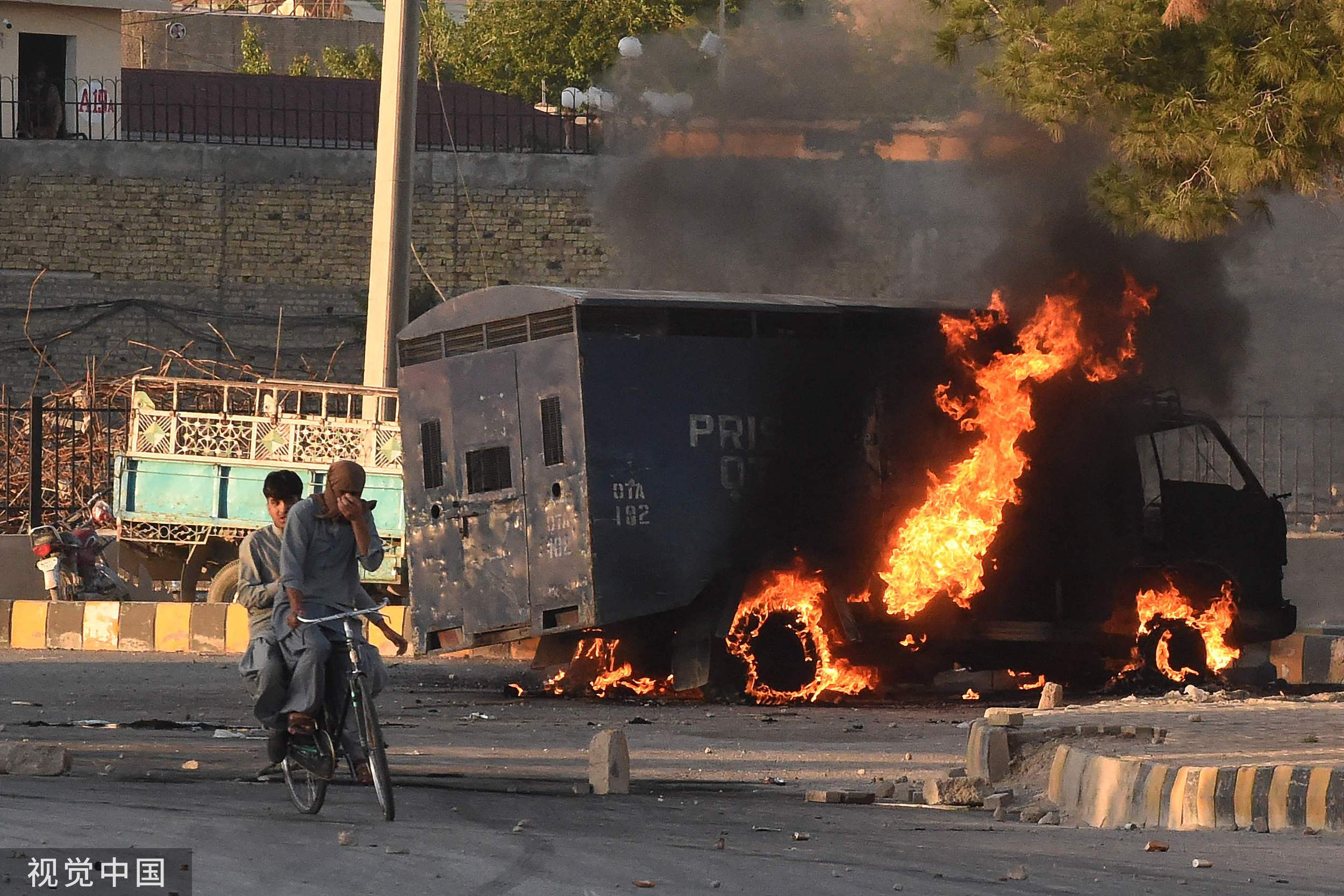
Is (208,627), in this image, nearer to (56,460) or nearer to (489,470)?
(56,460)

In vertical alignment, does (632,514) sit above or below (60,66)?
below

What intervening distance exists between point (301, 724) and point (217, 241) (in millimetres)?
31673

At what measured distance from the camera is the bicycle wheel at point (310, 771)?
8.49 metres

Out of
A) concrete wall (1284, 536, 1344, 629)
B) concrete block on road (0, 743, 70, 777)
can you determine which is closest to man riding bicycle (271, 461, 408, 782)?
concrete block on road (0, 743, 70, 777)

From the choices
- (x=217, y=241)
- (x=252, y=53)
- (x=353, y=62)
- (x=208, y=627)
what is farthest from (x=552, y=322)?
(x=252, y=53)

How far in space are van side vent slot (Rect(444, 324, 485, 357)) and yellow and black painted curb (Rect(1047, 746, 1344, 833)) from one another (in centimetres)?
666

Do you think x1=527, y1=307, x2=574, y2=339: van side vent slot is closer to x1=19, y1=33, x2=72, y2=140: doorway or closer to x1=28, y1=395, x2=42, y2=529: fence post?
x1=28, y1=395, x2=42, y2=529: fence post

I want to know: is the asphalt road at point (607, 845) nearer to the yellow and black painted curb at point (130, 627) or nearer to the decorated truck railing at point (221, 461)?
the yellow and black painted curb at point (130, 627)

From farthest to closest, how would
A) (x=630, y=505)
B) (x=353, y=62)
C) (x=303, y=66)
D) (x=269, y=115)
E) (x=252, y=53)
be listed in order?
(x=303, y=66) → (x=252, y=53) → (x=353, y=62) → (x=269, y=115) → (x=630, y=505)

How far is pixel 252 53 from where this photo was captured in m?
61.3

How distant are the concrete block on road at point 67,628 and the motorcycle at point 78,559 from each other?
90cm

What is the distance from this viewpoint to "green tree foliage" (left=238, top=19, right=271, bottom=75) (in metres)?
60.7

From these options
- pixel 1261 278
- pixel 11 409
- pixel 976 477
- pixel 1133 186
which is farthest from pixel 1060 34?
pixel 1261 278

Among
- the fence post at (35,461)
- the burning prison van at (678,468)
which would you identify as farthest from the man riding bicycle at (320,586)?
the fence post at (35,461)
